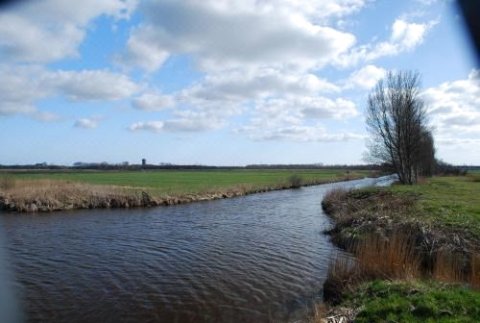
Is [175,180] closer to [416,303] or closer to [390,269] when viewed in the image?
[390,269]

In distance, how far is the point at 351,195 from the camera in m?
28.4

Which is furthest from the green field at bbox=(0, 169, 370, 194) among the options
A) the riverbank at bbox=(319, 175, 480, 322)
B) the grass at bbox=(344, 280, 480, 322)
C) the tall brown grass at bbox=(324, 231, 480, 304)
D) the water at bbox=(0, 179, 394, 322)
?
the grass at bbox=(344, 280, 480, 322)

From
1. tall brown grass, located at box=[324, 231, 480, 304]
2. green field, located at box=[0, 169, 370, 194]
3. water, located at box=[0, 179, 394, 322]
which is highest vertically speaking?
green field, located at box=[0, 169, 370, 194]

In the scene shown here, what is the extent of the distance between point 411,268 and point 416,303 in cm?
273

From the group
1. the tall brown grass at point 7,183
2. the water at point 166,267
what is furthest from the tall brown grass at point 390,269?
the tall brown grass at point 7,183

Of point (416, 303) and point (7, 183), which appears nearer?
point (416, 303)

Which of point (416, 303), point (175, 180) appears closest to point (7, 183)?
point (175, 180)

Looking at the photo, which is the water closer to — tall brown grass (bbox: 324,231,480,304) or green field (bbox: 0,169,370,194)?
tall brown grass (bbox: 324,231,480,304)

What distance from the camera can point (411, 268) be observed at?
9.59 meters

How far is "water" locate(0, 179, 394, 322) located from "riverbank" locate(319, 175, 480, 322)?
3.59ft

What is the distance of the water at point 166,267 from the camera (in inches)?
364

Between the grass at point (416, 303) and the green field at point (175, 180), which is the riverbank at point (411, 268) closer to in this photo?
the grass at point (416, 303)

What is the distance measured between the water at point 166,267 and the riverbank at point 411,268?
1096mm

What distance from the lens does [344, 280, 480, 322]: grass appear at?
6.48m
